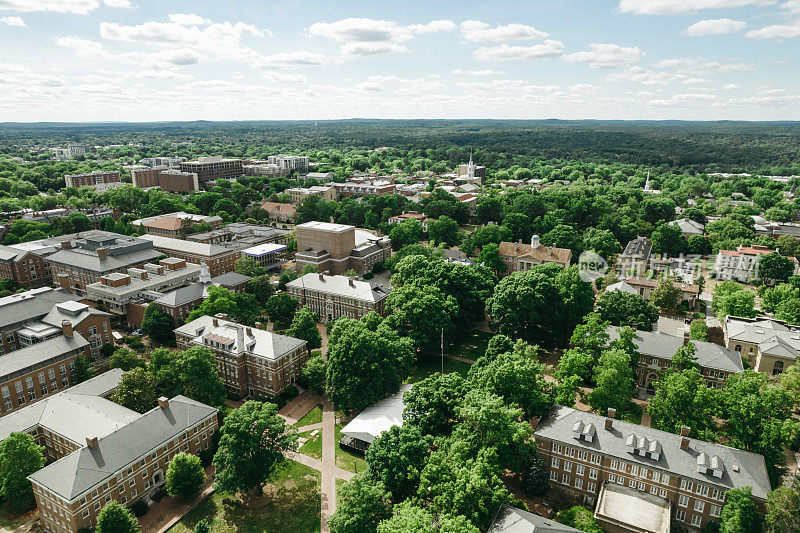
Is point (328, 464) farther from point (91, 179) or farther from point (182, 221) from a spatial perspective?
point (91, 179)

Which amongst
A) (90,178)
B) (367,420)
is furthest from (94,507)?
(90,178)

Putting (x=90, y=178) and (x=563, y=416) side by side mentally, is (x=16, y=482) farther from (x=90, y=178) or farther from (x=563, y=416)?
(x=90, y=178)

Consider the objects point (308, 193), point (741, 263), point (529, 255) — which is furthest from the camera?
point (308, 193)

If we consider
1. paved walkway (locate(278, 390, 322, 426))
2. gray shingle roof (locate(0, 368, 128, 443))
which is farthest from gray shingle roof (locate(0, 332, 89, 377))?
paved walkway (locate(278, 390, 322, 426))

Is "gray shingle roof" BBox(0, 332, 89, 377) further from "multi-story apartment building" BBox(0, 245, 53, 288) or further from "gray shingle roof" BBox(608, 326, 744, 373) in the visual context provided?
"gray shingle roof" BBox(608, 326, 744, 373)

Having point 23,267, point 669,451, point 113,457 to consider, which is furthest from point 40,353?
point 669,451
